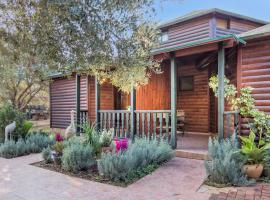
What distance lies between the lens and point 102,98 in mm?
10477

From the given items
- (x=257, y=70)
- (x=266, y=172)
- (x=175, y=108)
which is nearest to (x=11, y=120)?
(x=175, y=108)

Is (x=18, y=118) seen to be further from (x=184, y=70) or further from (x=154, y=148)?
(x=184, y=70)

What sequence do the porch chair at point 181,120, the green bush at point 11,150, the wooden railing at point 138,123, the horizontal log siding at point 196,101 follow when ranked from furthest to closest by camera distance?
the horizontal log siding at point 196,101
the porch chair at point 181,120
the wooden railing at point 138,123
the green bush at point 11,150

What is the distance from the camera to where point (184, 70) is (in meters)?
9.84

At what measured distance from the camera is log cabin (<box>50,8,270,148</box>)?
5.66 metres

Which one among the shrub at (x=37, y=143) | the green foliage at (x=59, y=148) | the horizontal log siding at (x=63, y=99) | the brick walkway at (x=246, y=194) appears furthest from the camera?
the horizontal log siding at (x=63, y=99)

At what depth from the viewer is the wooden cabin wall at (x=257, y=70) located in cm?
563

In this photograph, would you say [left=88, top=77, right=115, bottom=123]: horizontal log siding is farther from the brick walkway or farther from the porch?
the brick walkway

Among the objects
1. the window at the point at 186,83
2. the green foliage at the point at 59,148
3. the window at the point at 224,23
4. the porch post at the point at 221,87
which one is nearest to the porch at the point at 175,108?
the porch post at the point at 221,87

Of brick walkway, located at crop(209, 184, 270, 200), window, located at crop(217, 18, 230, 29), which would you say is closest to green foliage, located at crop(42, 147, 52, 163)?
brick walkway, located at crop(209, 184, 270, 200)

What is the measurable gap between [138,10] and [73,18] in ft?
4.70

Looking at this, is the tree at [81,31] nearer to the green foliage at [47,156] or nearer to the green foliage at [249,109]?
the green foliage at [47,156]

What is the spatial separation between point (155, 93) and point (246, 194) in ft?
15.8

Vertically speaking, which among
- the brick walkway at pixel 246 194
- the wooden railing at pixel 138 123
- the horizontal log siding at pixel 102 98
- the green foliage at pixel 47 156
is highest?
the horizontal log siding at pixel 102 98
